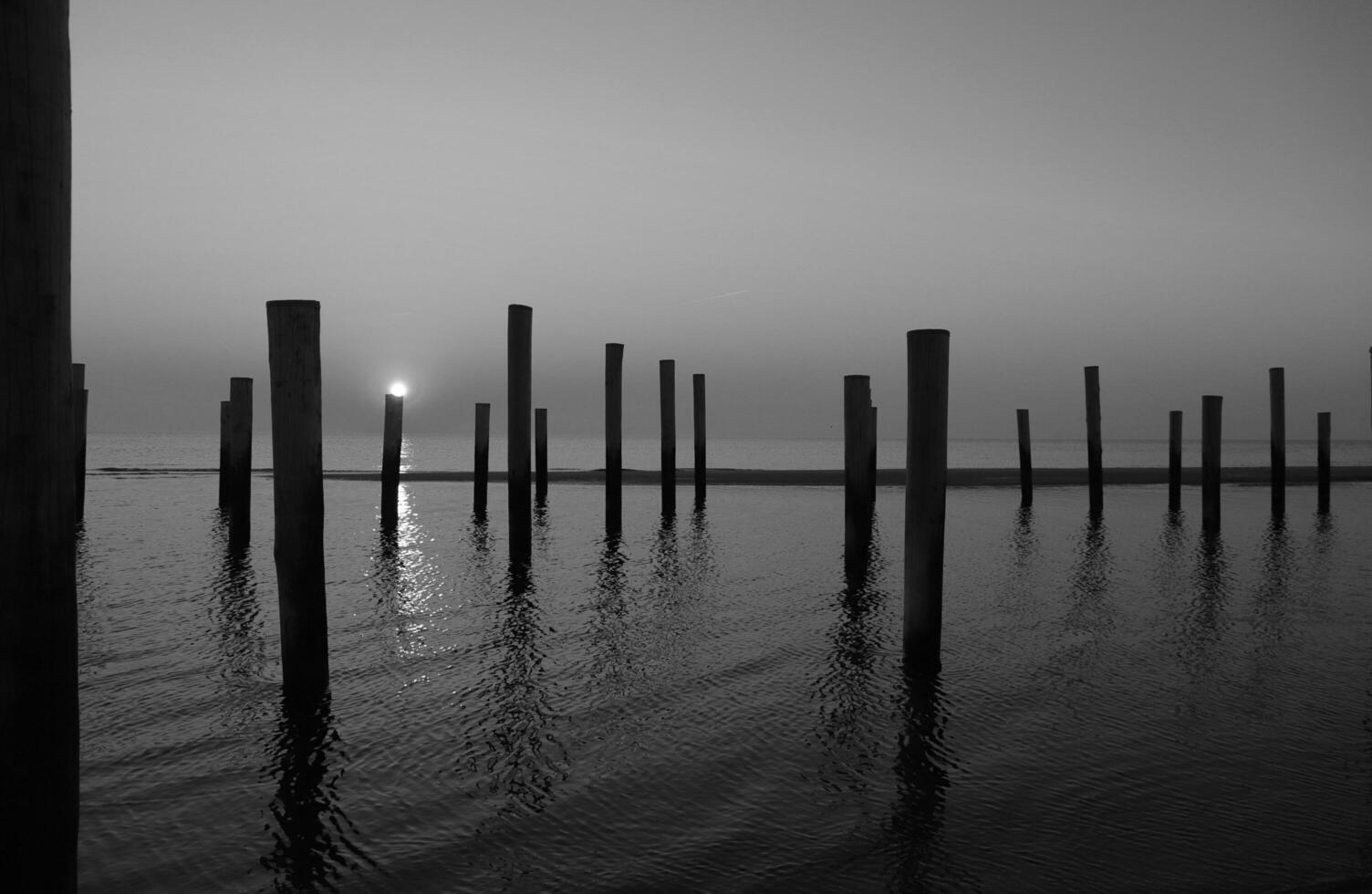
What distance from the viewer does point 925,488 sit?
6.15 m

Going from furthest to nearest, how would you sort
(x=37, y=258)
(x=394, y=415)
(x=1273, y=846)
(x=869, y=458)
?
(x=394, y=415) → (x=869, y=458) → (x=1273, y=846) → (x=37, y=258)

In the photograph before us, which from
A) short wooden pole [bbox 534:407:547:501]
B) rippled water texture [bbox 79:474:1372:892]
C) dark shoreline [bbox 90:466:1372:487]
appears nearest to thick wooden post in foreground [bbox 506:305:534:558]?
rippled water texture [bbox 79:474:1372:892]

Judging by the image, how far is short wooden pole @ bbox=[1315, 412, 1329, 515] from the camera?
63.2 ft

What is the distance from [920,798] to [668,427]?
49.2 feet

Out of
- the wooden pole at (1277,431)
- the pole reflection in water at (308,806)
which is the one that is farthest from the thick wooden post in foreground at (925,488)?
the wooden pole at (1277,431)

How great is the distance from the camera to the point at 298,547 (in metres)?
5.63

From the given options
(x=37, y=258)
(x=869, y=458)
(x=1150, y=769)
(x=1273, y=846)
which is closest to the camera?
(x=37, y=258)

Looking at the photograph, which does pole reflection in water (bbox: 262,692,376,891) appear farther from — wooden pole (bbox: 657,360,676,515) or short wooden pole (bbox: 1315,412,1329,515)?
short wooden pole (bbox: 1315,412,1329,515)

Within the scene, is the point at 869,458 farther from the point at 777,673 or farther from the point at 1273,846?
the point at 1273,846

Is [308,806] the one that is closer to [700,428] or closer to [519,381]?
[519,381]

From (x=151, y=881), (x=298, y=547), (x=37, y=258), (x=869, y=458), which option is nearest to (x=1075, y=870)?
(x=151, y=881)

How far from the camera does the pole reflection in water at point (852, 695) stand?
4.48m

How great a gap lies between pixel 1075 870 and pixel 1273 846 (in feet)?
2.97

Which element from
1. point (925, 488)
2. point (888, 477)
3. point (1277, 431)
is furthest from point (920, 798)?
point (888, 477)
